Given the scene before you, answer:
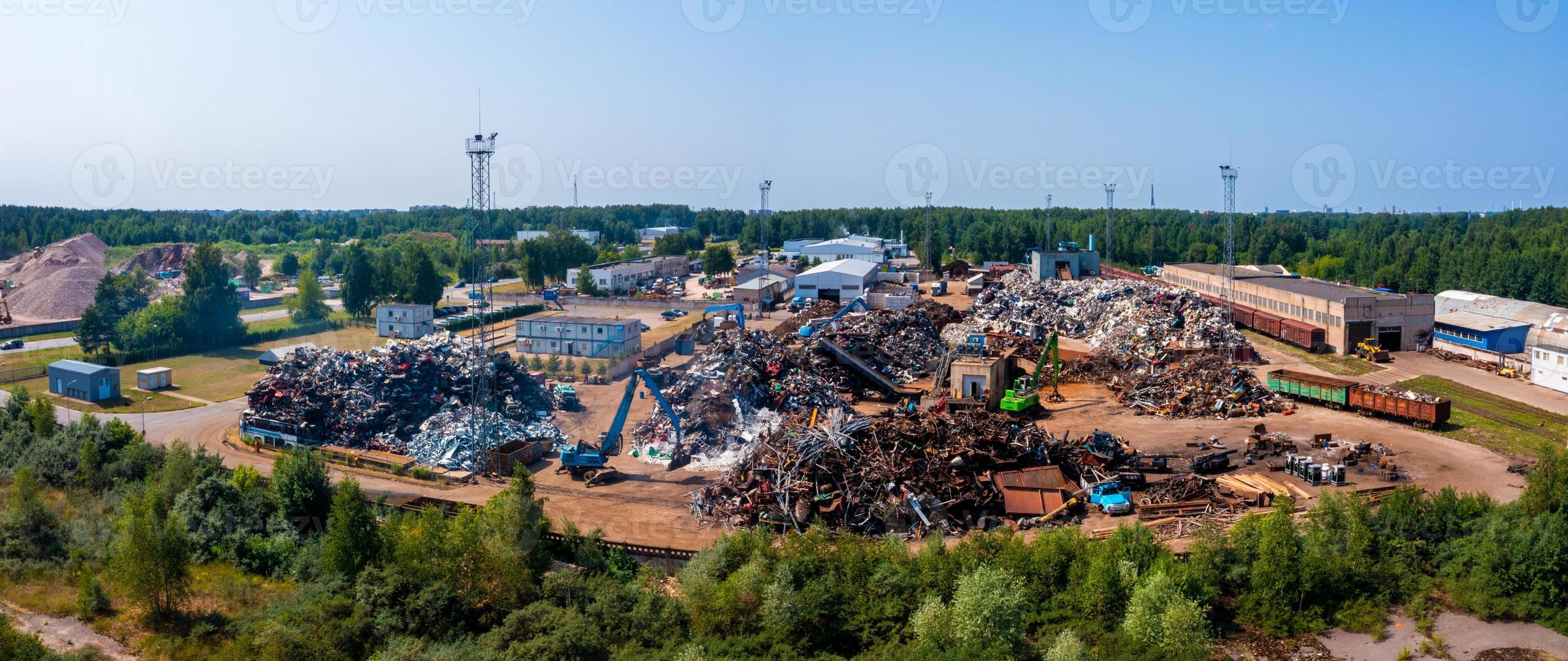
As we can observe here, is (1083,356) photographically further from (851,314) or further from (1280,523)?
(1280,523)

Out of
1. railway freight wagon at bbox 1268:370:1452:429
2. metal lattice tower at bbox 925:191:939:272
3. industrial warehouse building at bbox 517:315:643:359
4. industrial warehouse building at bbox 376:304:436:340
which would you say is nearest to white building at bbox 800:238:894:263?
metal lattice tower at bbox 925:191:939:272

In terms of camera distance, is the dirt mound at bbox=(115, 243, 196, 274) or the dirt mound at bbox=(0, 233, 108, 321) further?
the dirt mound at bbox=(115, 243, 196, 274)

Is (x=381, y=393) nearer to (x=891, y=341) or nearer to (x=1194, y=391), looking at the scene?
(x=891, y=341)

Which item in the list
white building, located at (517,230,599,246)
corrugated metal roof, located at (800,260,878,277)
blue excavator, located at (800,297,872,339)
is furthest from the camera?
white building, located at (517,230,599,246)

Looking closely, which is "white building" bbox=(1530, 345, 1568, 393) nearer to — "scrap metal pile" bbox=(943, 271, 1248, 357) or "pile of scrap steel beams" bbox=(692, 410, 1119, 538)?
"scrap metal pile" bbox=(943, 271, 1248, 357)

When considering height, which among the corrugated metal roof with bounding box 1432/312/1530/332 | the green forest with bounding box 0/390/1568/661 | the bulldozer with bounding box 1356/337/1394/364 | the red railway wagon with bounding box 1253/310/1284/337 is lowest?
the green forest with bounding box 0/390/1568/661

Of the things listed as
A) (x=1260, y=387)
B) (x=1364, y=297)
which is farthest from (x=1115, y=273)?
(x=1260, y=387)

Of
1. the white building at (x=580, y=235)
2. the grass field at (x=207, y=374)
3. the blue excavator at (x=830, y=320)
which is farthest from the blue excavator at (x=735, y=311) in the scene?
the white building at (x=580, y=235)

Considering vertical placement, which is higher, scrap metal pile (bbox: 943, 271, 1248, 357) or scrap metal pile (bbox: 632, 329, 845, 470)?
scrap metal pile (bbox: 943, 271, 1248, 357)
